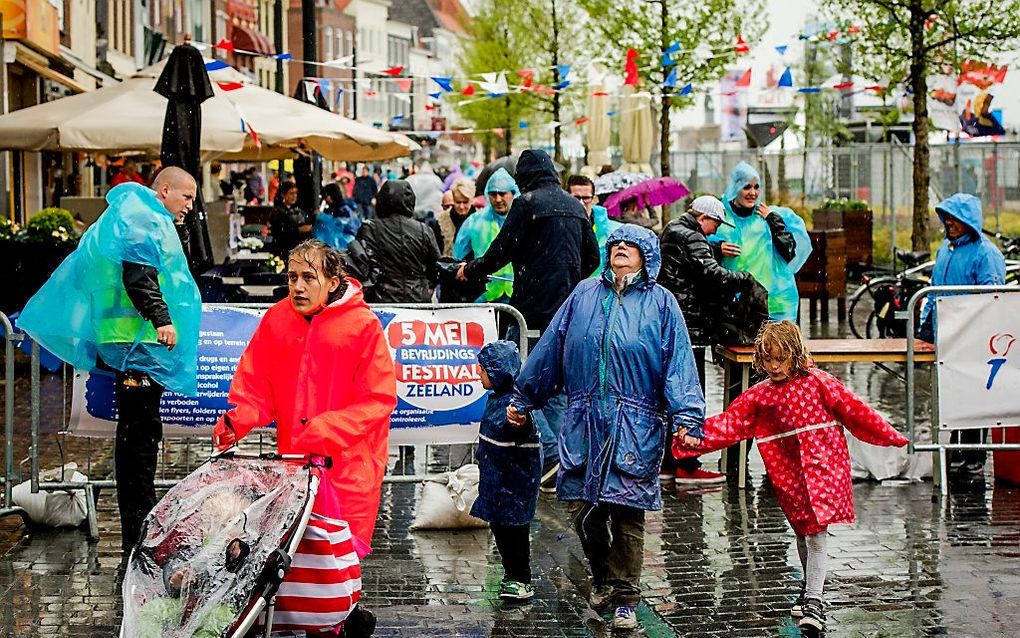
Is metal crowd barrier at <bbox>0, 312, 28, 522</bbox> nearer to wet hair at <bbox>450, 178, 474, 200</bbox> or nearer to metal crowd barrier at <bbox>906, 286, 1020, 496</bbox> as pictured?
metal crowd barrier at <bbox>906, 286, 1020, 496</bbox>

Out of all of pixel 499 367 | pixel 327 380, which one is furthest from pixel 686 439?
pixel 327 380

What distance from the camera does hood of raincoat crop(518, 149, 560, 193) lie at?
10000mm

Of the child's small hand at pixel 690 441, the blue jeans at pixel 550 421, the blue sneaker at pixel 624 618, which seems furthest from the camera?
the blue jeans at pixel 550 421

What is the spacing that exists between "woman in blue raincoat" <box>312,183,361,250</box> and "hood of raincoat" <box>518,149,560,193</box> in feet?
23.8

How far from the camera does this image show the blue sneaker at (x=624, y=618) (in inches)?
276

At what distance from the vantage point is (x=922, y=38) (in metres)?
23.4

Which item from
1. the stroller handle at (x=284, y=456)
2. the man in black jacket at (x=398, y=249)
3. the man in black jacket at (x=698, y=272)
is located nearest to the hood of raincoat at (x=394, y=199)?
the man in black jacket at (x=398, y=249)

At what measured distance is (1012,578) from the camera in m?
7.80

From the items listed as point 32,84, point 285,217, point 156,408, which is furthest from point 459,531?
point 32,84

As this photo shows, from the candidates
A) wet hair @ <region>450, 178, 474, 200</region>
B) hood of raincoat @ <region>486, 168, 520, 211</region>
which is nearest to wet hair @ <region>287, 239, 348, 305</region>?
hood of raincoat @ <region>486, 168, 520, 211</region>

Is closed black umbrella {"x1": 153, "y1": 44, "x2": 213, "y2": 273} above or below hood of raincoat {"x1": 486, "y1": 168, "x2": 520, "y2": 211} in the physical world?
above

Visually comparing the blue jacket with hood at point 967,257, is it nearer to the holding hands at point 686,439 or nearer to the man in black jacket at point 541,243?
the man in black jacket at point 541,243

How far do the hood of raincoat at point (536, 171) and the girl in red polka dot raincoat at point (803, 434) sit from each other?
3.03m

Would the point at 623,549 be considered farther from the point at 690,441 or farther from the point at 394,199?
the point at 394,199
